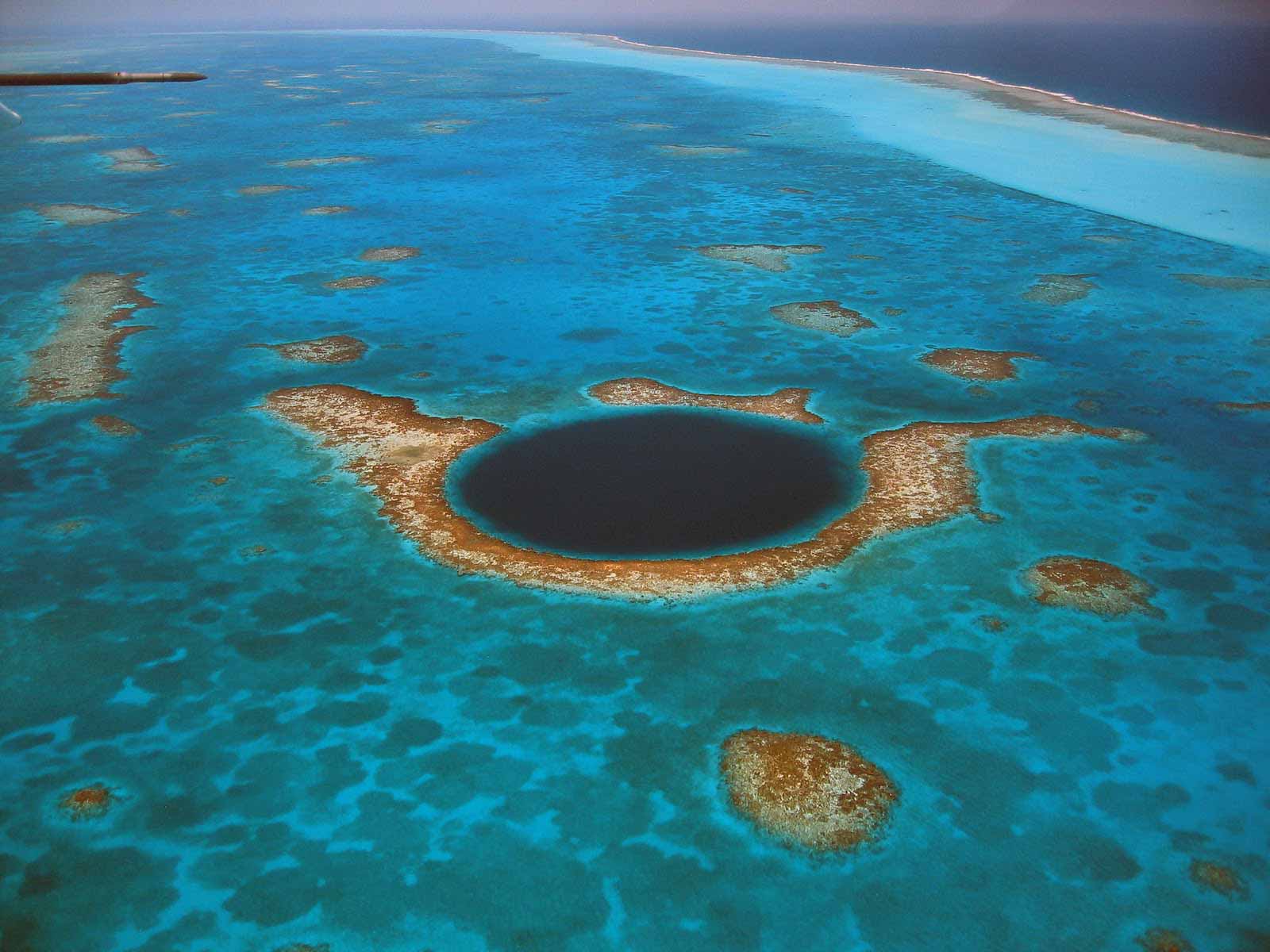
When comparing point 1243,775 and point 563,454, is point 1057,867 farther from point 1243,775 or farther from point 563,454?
point 563,454

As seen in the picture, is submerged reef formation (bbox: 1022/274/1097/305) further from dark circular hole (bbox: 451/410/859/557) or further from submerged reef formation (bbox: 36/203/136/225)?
submerged reef formation (bbox: 36/203/136/225)

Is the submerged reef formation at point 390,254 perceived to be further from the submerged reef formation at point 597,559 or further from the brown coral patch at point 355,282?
the submerged reef formation at point 597,559

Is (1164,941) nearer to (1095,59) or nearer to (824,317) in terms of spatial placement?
(824,317)

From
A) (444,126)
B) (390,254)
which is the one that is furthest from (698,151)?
(390,254)

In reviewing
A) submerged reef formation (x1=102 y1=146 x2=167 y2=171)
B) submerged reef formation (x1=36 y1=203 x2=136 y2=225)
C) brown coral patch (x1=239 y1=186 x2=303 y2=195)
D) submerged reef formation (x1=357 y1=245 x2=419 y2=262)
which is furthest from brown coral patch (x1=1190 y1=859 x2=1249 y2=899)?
submerged reef formation (x1=102 y1=146 x2=167 y2=171)

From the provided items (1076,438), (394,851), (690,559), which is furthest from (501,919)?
(1076,438)

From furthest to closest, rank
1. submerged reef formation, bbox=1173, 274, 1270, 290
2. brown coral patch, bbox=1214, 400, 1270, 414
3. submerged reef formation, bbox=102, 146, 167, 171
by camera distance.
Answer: submerged reef formation, bbox=102, 146, 167, 171 → submerged reef formation, bbox=1173, 274, 1270, 290 → brown coral patch, bbox=1214, 400, 1270, 414
